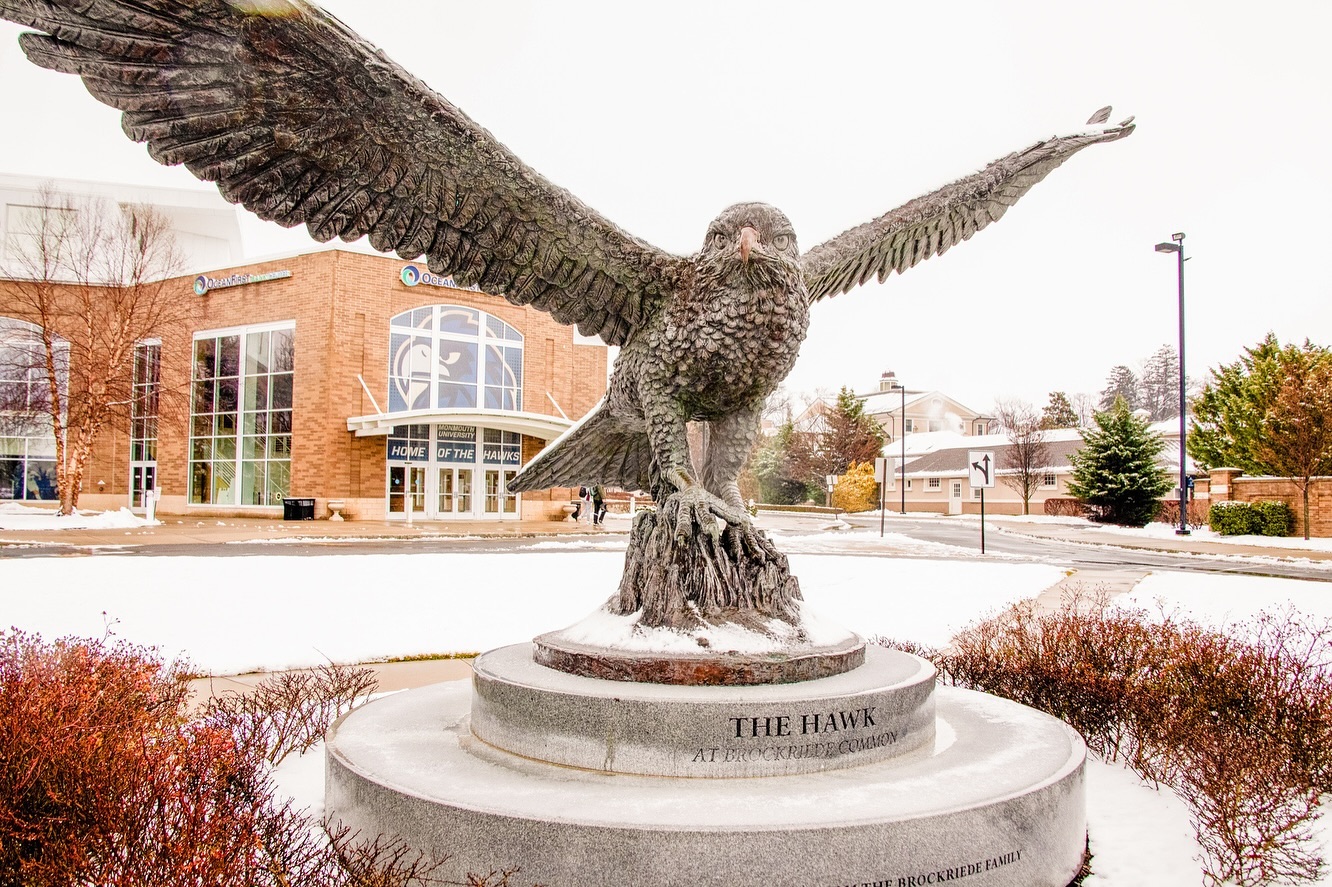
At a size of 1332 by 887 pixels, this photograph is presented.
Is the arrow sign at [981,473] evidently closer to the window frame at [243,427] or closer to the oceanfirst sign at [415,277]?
the oceanfirst sign at [415,277]

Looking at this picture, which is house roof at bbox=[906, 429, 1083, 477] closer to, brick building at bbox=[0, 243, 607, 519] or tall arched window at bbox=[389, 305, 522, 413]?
brick building at bbox=[0, 243, 607, 519]

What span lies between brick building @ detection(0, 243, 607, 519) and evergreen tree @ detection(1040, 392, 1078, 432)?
44152 millimetres

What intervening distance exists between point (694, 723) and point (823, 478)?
170 ft

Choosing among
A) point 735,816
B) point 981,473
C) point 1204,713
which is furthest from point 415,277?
point 735,816

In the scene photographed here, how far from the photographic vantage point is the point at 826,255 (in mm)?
4988

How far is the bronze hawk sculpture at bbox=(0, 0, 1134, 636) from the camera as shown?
132 inches

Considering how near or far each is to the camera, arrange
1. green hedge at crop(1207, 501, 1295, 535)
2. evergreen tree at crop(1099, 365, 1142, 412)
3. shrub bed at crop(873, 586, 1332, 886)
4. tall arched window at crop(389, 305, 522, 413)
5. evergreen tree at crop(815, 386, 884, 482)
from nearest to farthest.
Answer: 1. shrub bed at crop(873, 586, 1332, 886)
2. green hedge at crop(1207, 501, 1295, 535)
3. tall arched window at crop(389, 305, 522, 413)
4. evergreen tree at crop(815, 386, 884, 482)
5. evergreen tree at crop(1099, 365, 1142, 412)

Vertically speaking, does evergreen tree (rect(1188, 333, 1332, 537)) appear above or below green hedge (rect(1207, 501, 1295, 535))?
above

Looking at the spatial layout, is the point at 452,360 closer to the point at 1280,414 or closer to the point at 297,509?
the point at 297,509

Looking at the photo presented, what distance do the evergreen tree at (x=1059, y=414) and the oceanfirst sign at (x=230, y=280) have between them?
53.9 m

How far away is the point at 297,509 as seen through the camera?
87.5 feet

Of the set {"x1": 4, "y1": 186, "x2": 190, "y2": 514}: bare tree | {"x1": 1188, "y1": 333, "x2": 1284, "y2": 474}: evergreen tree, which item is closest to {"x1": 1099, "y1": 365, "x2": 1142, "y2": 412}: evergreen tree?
{"x1": 1188, "y1": 333, "x2": 1284, "y2": 474}: evergreen tree

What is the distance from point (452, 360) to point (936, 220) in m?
25.8

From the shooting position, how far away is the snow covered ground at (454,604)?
4266 millimetres
